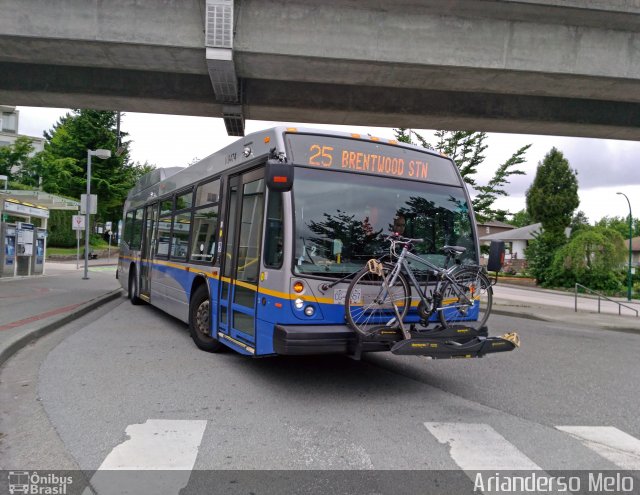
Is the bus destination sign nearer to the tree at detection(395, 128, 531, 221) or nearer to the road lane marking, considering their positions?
the road lane marking

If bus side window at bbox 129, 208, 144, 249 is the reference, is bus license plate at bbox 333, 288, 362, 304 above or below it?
below

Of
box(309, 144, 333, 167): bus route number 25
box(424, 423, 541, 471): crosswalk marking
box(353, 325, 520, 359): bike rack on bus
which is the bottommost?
box(424, 423, 541, 471): crosswalk marking

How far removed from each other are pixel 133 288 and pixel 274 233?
31.4 feet

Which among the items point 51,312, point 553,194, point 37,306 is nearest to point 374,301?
point 51,312

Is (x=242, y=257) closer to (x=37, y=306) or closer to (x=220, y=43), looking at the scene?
(x=220, y=43)

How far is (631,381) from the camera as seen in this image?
712 centimetres

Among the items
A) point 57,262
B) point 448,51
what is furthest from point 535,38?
point 57,262

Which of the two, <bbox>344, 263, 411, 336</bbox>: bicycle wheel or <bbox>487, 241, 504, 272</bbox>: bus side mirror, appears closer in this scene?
<bbox>344, 263, 411, 336</bbox>: bicycle wheel

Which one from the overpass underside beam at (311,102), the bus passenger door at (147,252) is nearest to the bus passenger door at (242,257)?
the bus passenger door at (147,252)

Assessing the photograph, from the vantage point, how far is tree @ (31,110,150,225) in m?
43.5

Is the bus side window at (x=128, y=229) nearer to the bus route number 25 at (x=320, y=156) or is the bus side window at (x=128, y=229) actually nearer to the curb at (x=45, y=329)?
the curb at (x=45, y=329)

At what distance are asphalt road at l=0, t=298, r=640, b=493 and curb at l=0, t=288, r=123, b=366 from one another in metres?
0.17

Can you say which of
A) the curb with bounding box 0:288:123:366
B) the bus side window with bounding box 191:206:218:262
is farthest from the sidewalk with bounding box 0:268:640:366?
the bus side window with bounding box 191:206:218:262

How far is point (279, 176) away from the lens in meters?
5.12
